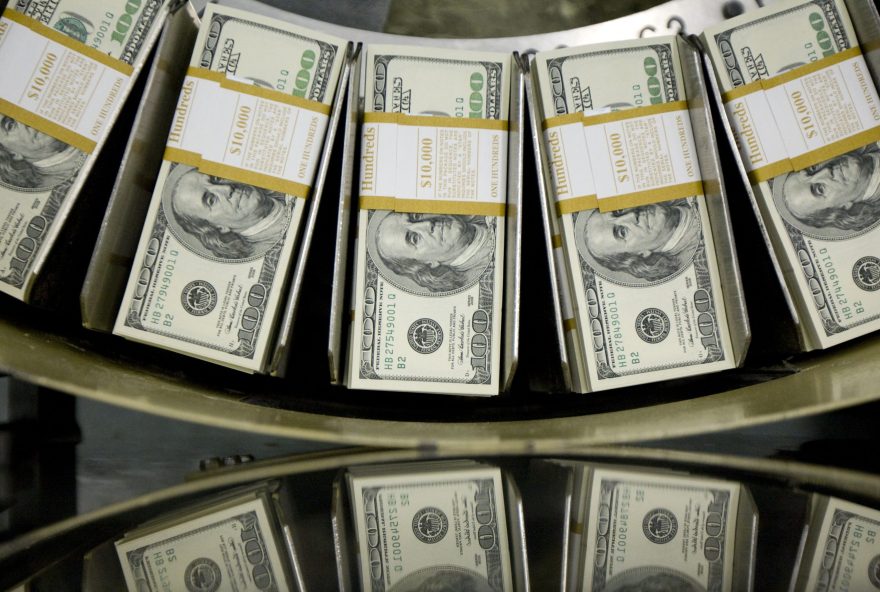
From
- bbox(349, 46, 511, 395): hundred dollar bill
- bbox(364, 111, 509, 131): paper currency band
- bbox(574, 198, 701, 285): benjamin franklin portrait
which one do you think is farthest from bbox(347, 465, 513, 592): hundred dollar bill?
bbox(364, 111, 509, 131): paper currency band

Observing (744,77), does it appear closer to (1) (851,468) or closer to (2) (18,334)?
(1) (851,468)

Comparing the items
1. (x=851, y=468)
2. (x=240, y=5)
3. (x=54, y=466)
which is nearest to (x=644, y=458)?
(x=851, y=468)

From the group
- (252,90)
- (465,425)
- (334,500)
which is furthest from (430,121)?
(334,500)

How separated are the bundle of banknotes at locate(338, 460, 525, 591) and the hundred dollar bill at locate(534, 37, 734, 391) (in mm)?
225

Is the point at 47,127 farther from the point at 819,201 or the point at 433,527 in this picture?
the point at 819,201

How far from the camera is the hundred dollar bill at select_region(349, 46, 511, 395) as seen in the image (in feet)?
2.78

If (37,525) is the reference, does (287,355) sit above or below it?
above

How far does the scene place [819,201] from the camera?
85 cm

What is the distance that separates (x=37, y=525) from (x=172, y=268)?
0.32 m

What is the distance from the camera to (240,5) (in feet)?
3.47

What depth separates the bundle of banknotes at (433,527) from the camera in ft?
1.60

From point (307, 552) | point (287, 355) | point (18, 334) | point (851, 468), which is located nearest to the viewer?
point (307, 552)

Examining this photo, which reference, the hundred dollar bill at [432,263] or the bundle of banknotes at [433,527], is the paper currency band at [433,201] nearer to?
the hundred dollar bill at [432,263]

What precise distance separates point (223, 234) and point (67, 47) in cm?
27
